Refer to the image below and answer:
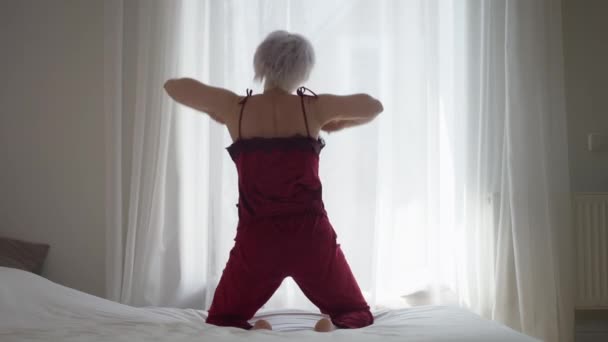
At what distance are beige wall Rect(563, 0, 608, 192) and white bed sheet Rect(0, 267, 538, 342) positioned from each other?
1421mm

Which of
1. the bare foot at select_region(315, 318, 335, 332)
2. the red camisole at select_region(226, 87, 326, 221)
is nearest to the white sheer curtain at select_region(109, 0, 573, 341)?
the red camisole at select_region(226, 87, 326, 221)

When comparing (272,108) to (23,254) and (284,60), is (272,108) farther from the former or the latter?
(23,254)

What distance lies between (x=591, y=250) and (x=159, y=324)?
196 centimetres

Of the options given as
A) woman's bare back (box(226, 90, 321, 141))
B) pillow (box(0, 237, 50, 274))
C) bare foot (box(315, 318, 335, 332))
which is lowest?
bare foot (box(315, 318, 335, 332))

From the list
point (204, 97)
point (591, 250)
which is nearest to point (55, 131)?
point (204, 97)

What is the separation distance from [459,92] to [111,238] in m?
1.60

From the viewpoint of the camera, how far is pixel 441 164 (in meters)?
2.58

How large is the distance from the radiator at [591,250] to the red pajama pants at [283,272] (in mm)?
1332

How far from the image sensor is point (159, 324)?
1.42 m

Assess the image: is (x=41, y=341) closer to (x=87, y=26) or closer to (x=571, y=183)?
(x=87, y=26)

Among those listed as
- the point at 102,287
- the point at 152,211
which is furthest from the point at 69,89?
the point at 102,287

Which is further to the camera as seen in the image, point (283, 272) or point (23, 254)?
point (23, 254)

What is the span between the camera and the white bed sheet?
127 centimetres

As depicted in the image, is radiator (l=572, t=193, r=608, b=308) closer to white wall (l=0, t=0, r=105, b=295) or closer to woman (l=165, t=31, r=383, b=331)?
woman (l=165, t=31, r=383, b=331)
